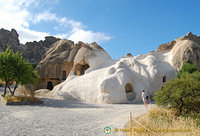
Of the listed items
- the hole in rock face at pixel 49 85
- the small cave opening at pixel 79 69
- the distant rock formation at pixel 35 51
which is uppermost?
the distant rock formation at pixel 35 51

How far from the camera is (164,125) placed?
6930 mm

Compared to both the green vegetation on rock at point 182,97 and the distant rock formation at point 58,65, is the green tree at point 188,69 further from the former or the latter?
the distant rock formation at point 58,65

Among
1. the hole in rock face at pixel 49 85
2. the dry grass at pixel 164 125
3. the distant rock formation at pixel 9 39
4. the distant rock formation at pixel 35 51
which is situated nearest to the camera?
the dry grass at pixel 164 125

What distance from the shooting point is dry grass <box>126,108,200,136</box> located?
5.91 meters

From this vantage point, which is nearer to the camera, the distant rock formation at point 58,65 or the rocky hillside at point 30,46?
the distant rock formation at point 58,65

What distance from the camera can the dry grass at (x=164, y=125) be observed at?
5914mm

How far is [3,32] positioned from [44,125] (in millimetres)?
72446

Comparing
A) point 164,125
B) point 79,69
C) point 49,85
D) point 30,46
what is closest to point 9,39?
point 30,46

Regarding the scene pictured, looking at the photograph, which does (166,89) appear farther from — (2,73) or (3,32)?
(3,32)

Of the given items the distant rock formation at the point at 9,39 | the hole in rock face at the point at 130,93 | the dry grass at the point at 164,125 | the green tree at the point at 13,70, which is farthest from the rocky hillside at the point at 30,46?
the dry grass at the point at 164,125

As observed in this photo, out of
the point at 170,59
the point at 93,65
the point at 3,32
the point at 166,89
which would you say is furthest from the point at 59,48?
the point at 3,32

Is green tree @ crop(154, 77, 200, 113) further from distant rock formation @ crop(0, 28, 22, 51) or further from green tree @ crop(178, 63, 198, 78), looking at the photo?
distant rock formation @ crop(0, 28, 22, 51)

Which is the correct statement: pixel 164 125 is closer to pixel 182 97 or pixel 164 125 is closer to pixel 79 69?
pixel 182 97

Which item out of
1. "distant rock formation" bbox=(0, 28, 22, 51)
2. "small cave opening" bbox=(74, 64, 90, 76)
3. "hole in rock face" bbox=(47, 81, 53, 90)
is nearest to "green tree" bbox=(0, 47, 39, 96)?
"small cave opening" bbox=(74, 64, 90, 76)
